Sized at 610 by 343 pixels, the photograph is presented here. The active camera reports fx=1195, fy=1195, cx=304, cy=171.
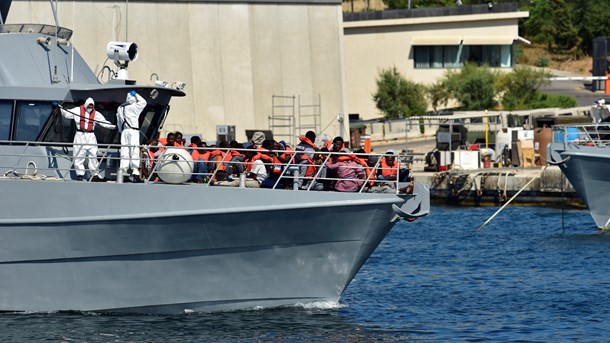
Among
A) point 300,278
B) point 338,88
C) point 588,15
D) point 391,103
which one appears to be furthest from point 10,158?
point 588,15

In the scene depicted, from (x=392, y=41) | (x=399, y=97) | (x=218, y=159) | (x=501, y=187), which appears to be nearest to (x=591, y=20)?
(x=392, y=41)

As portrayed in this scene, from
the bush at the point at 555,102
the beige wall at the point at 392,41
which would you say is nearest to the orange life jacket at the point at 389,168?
the bush at the point at 555,102

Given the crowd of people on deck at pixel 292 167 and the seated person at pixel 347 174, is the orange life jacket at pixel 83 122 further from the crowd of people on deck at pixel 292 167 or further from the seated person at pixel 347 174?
the seated person at pixel 347 174

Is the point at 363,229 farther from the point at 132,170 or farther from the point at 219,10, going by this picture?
the point at 219,10

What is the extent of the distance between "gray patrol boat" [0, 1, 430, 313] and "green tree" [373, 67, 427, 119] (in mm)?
45593

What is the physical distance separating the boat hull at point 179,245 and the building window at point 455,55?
5141cm

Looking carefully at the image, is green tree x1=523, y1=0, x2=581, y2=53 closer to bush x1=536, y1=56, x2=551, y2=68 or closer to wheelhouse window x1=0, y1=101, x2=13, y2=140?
bush x1=536, y1=56, x2=551, y2=68

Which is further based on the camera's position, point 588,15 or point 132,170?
point 588,15

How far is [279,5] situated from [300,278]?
31712 mm

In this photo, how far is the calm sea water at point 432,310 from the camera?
1875 cm

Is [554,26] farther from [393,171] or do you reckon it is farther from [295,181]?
[295,181]

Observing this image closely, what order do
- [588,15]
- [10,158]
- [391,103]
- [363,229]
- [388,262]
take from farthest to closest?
[588,15] < [391,103] < [388,262] < [10,158] < [363,229]

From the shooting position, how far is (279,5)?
49719 millimetres

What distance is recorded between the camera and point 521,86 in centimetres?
6594
